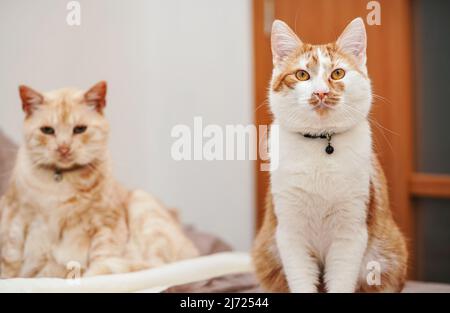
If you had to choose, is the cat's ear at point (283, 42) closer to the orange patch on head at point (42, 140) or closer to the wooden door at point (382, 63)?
the wooden door at point (382, 63)

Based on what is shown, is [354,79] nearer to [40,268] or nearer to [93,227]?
[93,227]

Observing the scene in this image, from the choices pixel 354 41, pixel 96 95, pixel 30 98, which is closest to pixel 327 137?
pixel 354 41

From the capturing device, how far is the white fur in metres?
0.88

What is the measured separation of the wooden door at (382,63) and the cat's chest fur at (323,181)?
67 millimetres

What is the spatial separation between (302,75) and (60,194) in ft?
1.78

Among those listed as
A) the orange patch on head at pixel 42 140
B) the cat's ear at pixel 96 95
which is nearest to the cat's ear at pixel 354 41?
the cat's ear at pixel 96 95

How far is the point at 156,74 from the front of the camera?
1.34 m

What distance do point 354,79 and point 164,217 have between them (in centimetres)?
63

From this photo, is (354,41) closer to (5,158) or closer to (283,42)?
(283,42)

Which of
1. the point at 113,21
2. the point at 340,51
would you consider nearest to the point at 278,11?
the point at 340,51

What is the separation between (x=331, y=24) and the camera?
1026 mm

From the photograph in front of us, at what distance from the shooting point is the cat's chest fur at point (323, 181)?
89 cm

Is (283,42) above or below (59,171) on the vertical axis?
above

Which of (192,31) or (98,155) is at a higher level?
(192,31)
